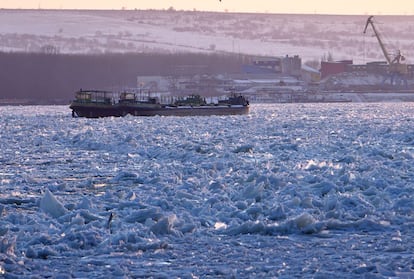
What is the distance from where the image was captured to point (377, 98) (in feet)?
303

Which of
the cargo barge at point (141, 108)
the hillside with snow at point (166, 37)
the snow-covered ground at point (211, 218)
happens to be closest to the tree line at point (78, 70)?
the hillside with snow at point (166, 37)

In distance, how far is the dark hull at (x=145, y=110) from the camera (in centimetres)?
4528

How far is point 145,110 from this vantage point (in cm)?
4662

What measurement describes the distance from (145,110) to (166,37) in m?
118

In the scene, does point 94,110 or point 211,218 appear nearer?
point 211,218

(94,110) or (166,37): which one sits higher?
(166,37)

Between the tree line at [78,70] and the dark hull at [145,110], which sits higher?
the tree line at [78,70]

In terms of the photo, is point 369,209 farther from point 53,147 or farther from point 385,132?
point 385,132

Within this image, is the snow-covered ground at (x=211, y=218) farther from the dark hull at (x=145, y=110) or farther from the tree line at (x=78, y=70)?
the tree line at (x=78, y=70)

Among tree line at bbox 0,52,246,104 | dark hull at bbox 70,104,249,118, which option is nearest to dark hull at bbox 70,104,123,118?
dark hull at bbox 70,104,249,118

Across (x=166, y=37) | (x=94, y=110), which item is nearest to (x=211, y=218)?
(x=94, y=110)

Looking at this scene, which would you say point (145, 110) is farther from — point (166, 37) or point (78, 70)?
point (166, 37)

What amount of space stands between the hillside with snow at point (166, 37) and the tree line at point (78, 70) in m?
26.0

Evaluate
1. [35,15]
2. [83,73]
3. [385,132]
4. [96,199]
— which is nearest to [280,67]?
[83,73]
